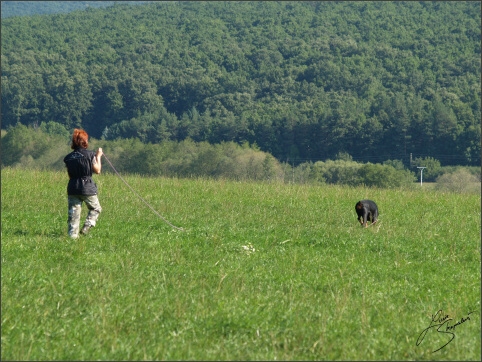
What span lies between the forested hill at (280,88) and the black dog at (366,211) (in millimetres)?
91094

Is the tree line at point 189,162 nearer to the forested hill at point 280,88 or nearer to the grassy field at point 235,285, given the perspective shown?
the forested hill at point 280,88

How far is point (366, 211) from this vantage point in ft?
53.6

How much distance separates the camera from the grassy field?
7.91m

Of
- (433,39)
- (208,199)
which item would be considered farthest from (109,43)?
(208,199)

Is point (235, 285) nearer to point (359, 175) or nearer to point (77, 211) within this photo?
point (77, 211)

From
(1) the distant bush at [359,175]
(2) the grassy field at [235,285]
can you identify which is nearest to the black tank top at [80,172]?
(2) the grassy field at [235,285]

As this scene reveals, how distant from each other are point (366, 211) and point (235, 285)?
675 centimetres

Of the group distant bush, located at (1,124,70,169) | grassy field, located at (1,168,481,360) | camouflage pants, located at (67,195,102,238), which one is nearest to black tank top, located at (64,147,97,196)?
camouflage pants, located at (67,195,102,238)

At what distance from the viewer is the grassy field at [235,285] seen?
7914mm

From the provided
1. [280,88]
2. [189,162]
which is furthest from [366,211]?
[280,88]

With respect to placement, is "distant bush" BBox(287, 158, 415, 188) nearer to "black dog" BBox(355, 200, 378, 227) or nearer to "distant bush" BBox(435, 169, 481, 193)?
"distant bush" BBox(435, 169, 481, 193)

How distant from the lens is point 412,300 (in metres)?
10.0

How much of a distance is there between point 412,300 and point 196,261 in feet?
11.2

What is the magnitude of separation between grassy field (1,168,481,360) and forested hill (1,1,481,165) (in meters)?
93.3
